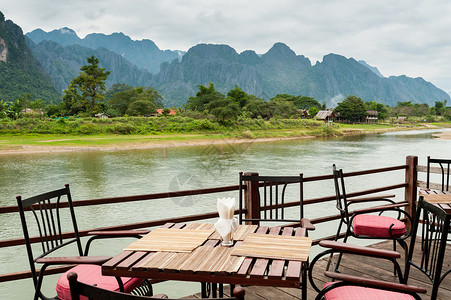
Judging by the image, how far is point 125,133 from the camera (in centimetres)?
3619

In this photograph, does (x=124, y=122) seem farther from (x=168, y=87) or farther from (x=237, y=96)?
(x=168, y=87)

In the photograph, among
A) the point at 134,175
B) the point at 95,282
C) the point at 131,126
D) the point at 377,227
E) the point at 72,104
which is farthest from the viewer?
the point at 72,104

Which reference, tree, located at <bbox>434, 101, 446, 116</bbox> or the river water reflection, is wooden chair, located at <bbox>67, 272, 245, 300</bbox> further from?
tree, located at <bbox>434, 101, 446, 116</bbox>

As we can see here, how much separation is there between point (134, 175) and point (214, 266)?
58.8 feet

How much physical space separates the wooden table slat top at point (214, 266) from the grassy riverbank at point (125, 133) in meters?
28.7

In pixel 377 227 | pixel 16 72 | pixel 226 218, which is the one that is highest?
pixel 16 72

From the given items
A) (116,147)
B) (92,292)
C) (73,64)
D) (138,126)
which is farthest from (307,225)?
(73,64)

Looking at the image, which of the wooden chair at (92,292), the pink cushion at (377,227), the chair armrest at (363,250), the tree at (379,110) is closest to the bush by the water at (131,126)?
the pink cushion at (377,227)

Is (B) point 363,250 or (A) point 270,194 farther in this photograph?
(A) point 270,194

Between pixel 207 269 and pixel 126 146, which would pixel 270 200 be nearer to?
pixel 207 269

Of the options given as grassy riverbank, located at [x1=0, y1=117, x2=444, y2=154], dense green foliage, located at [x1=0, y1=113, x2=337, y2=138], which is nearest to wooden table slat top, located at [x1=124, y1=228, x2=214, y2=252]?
grassy riverbank, located at [x1=0, y1=117, x2=444, y2=154]

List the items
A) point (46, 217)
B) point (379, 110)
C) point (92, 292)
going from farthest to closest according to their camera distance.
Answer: point (379, 110) → point (46, 217) → point (92, 292)

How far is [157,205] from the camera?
13.3 m

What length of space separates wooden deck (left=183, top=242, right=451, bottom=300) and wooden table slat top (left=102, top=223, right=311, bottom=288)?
37.9 inches
